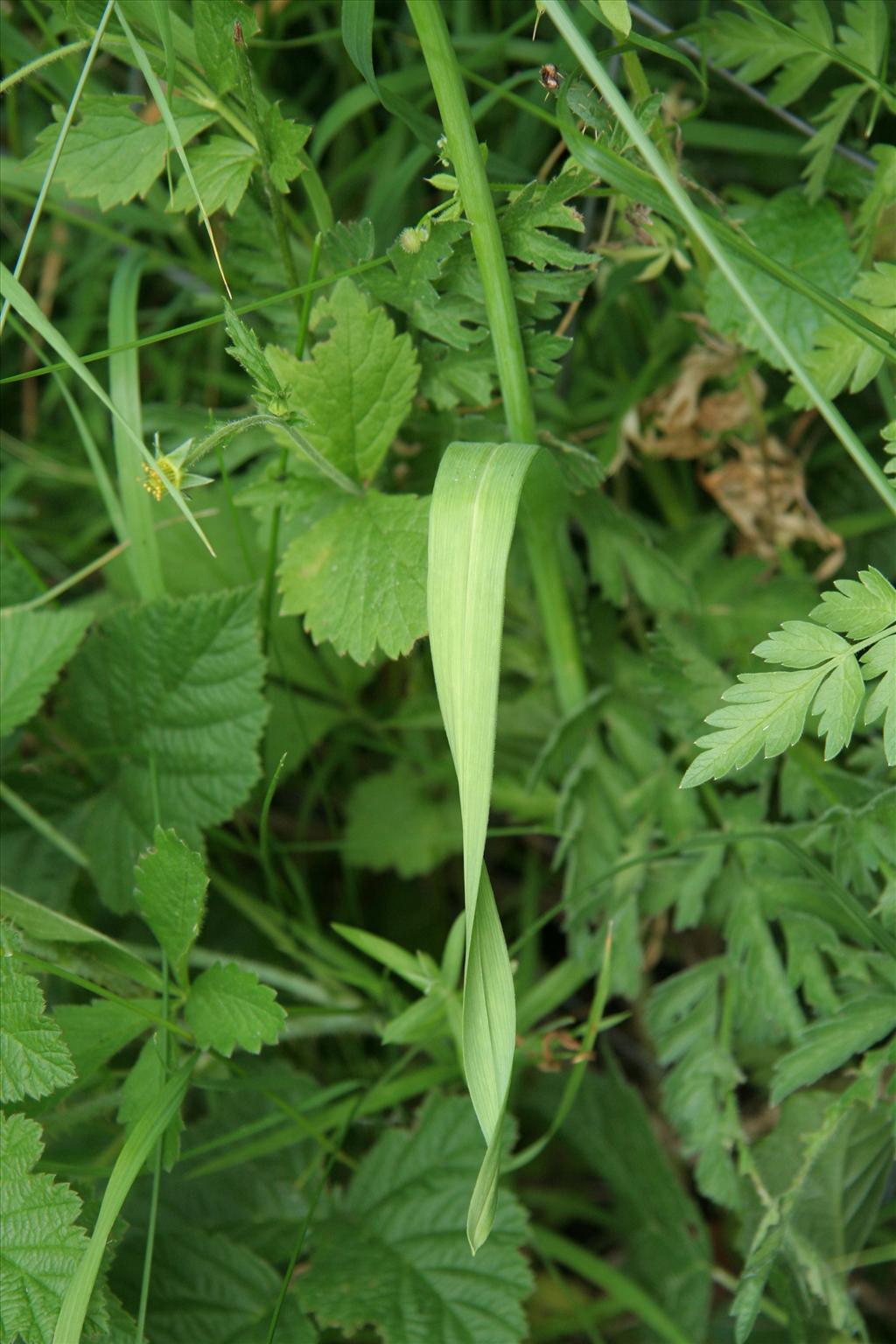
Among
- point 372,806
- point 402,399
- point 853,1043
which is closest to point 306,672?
point 372,806

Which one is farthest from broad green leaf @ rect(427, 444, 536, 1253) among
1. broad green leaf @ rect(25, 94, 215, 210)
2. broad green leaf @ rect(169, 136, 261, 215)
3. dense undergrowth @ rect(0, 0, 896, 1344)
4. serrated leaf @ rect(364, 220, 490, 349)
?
broad green leaf @ rect(25, 94, 215, 210)

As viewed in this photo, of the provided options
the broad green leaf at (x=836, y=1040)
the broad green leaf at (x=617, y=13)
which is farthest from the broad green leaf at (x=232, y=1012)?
the broad green leaf at (x=617, y=13)

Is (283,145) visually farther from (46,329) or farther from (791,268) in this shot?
(791,268)

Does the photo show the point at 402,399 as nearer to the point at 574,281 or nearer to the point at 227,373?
the point at 574,281

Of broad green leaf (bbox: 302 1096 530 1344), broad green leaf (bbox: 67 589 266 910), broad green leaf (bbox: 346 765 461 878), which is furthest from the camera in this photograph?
broad green leaf (bbox: 346 765 461 878)

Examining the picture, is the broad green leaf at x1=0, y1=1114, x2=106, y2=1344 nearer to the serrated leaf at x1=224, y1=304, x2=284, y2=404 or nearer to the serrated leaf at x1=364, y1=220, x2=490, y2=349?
the serrated leaf at x1=224, y1=304, x2=284, y2=404

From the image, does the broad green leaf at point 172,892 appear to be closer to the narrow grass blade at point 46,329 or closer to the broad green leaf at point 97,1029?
the broad green leaf at point 97,1029
